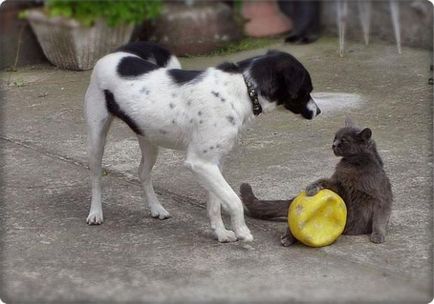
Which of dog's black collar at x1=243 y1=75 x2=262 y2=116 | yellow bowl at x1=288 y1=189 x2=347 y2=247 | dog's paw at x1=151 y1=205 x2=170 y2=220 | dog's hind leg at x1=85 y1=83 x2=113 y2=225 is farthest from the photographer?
dog's paw at x1=151 y1=205 x2=170 y2=220

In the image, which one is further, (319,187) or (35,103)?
(35,103)

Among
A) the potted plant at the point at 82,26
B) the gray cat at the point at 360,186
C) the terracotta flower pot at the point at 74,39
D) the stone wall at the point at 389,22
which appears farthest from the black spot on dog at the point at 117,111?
the stone wall at the point at 389,22

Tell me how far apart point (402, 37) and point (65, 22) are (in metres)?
3.49

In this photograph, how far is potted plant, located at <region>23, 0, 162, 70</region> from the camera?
8234mm

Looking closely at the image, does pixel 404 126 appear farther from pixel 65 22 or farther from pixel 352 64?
pixel 65 22

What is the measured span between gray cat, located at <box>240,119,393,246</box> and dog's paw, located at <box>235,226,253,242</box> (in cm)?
17

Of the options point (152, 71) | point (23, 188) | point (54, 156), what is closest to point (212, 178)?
point (152, 71)

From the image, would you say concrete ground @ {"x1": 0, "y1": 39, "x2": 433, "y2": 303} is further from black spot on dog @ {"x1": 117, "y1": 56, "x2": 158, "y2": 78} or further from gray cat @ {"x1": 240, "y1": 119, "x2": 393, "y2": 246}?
black spot on dog @ {"x1": 117, "y1": 56, "x2": 158, "y2": 78}

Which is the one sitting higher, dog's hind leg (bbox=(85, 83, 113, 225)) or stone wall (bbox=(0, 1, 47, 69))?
dog's hind leg (bbox=(85, 83, 113, 225))

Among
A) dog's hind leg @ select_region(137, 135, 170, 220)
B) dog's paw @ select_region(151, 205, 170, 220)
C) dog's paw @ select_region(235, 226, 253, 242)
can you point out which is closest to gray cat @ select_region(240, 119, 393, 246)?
dog's paw @ select_region(235, 226, 253, 242)

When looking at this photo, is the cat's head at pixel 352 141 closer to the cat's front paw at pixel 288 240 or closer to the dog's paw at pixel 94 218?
the cat's front paw at pixel 288 240

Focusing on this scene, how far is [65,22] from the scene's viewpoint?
8.26m

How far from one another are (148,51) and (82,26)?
141 inches

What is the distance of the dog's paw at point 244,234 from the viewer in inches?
171
